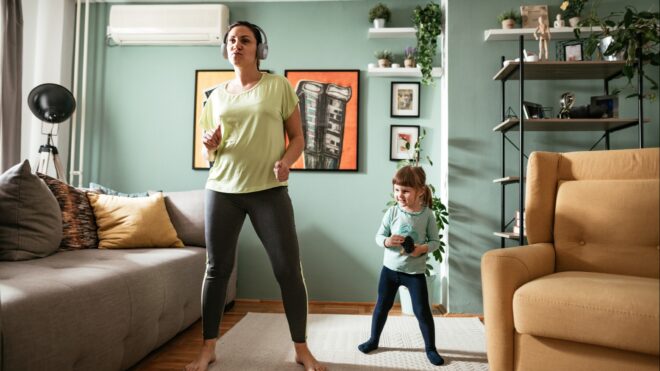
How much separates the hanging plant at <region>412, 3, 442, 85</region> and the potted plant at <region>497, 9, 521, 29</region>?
15.9 inches

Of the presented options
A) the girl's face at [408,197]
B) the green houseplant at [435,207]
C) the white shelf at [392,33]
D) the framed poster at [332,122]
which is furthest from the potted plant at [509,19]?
the girl's face at [408,197]

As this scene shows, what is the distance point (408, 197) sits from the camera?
200cm

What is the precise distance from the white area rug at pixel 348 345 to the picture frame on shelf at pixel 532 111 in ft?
4.10

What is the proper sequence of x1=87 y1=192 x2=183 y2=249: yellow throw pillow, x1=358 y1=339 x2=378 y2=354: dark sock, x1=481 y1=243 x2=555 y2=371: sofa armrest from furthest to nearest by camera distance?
x1=87 y1=192 x2=183 y2=249: yellow throw pillow, x1=358 y1=339 x2=378 y2=354: dark sock, x1=481 y1=243 x2=555 y2=371: sofa armrest

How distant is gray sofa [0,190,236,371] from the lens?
3.76 feet

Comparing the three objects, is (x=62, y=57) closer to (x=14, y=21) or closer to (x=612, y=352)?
(x=14, y=21)

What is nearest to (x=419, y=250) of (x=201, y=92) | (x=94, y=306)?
(x=94, y=306)

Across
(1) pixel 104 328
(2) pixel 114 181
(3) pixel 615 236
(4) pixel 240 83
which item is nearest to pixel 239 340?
(1) pixel 104 328

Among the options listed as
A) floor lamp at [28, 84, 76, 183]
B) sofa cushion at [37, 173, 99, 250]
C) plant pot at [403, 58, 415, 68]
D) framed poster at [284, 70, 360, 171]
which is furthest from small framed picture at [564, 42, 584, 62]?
floor lamp at [28, 84, 76, 183]

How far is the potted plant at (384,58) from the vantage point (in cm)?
313

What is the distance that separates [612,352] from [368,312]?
1.77m

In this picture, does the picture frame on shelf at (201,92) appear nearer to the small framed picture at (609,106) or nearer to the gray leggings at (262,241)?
the gray leggings at (262,241)

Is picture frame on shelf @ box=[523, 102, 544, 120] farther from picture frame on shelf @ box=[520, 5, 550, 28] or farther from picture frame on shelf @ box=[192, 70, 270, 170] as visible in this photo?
picture frame on shelf @ box=[192, 70, 270, 170]

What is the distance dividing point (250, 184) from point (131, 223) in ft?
3.75
